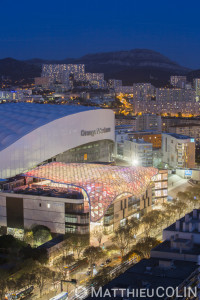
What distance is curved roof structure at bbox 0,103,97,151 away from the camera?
3091 centimetres

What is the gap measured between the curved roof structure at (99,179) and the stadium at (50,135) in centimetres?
158

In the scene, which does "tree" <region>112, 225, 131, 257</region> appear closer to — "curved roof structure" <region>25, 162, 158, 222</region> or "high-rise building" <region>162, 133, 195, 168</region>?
"curved roof structure" <region>25, 162, 158, 222</region>

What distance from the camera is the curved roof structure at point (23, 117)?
30906mm

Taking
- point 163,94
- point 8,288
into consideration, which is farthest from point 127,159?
point 163,94

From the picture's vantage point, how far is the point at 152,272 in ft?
50.5

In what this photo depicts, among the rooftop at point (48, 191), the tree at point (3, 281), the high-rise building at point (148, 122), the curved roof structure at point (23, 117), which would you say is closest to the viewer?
the tree at point (3, 281)

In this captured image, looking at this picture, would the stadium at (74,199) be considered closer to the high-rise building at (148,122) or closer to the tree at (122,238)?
the tree at (122,238)

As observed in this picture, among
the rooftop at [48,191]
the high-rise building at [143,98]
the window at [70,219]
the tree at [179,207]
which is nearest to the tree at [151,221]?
the tree at [179,207]

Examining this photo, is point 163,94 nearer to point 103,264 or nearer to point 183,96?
point 183,96

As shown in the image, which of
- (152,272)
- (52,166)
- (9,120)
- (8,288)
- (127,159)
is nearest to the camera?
(152,272)

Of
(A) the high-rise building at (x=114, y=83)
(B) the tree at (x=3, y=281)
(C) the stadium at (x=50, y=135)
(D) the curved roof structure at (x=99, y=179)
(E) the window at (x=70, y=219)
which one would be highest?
(A) the high-rise building at (x=114, y=83)

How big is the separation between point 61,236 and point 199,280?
1065 cm

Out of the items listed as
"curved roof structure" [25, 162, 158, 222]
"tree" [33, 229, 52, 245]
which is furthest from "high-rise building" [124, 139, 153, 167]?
"tree" [33, 229, 52, 245]

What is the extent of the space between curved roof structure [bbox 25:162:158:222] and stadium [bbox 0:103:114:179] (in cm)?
158
